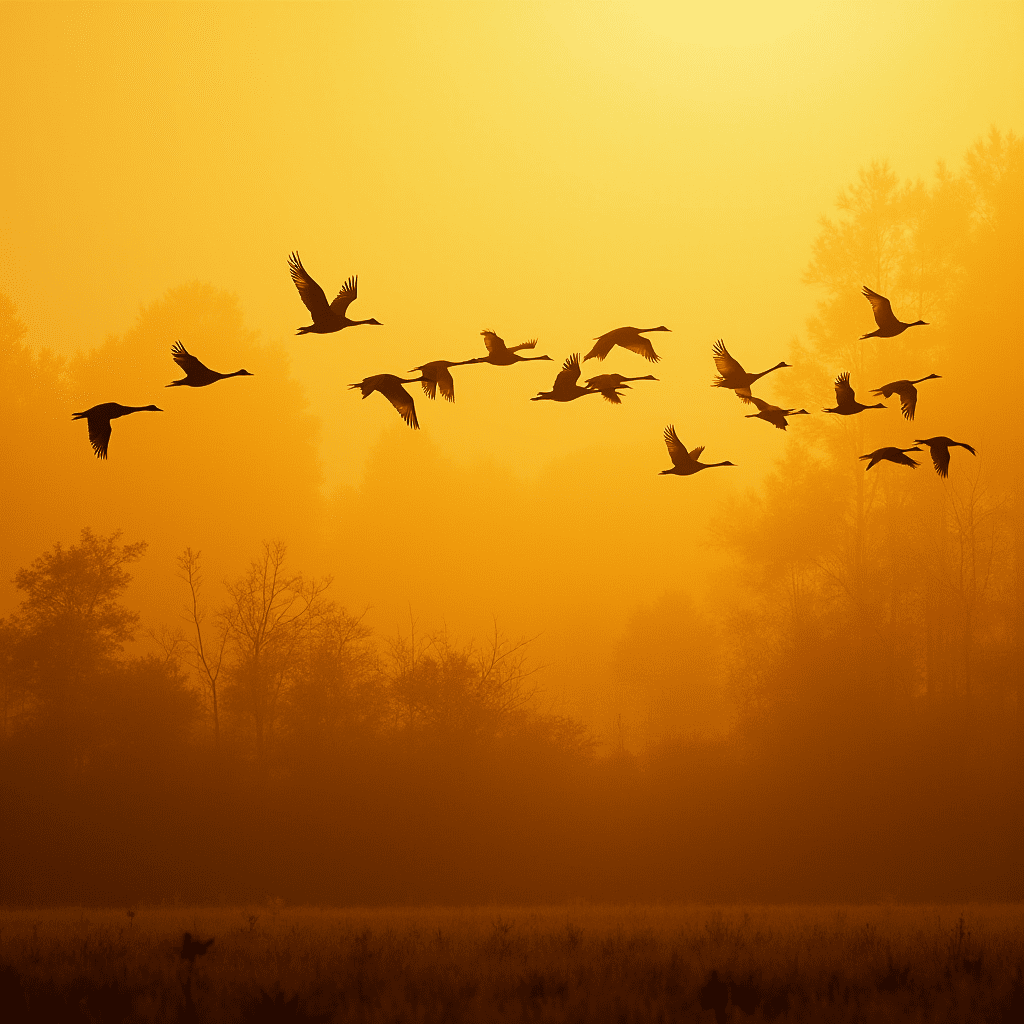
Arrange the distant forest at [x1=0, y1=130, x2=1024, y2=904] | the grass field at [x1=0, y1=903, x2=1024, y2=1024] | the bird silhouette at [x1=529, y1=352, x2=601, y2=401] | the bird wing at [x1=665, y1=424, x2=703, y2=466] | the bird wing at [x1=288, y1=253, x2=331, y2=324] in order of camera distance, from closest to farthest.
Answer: the grass field at [x1=0, y1=903, x2=1024, y2=1024], the bird wing at [x1=288, y1=253, x2=331, y2=324], the bird silhouette at [x1=529, y1=352, x2=601, y2=401], the bird wing at [x1=665, y1=424, x2=703, y2=466], the distant forest at [x1=0, y1=130, x2=1024, y2=904]

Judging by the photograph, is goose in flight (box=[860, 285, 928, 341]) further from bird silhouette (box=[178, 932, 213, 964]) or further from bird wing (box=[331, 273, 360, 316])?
bird silhouette (box=[178, 932, 213, 964])

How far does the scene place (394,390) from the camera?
1083 centimetres

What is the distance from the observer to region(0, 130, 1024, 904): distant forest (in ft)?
86.3

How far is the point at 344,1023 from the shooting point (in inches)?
316

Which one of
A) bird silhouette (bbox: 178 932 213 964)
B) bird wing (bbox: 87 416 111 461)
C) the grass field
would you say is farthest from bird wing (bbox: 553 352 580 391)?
bird silhouette (bbox: 178 932 213 964)

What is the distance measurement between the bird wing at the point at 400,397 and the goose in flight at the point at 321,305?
0.89m

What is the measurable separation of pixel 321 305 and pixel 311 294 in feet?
0.85

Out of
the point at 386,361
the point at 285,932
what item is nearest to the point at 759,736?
the point at 285,932

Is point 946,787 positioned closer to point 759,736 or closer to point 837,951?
point 759,736

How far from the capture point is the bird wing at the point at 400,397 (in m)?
10.6

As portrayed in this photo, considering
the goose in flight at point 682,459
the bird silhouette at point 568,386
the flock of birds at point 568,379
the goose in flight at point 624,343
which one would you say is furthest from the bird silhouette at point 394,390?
the goose in flight at point 682,459

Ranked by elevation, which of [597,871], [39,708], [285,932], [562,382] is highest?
[562,382]

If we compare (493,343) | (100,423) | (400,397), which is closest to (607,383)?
(493,343)

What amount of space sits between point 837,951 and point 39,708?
2263 cm
